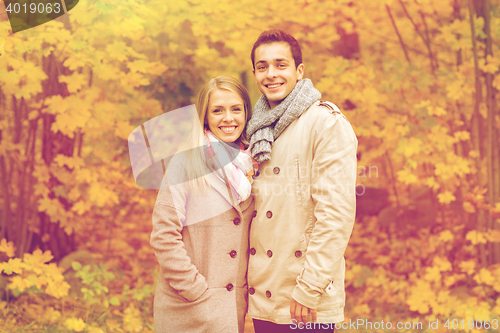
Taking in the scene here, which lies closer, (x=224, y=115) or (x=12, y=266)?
(x=224, y=115)

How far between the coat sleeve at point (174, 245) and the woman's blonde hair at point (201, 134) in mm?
99

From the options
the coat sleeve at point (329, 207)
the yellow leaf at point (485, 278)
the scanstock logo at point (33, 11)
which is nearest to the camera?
the coat sleeve at point (329, 207)

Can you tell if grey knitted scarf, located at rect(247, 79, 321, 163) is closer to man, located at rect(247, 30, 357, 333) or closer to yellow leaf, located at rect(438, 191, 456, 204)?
man, located at rect(247, 30, 357, 333)

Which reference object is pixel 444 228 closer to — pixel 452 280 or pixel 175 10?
pixel 452 280

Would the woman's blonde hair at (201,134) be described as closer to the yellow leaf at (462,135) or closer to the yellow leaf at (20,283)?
the yellow leaf at (20,283)

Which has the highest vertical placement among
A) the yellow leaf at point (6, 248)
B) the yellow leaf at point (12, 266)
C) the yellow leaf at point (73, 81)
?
the yellow leaf at point (73, 81)

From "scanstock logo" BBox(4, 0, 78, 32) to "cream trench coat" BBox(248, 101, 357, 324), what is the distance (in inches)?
99.4

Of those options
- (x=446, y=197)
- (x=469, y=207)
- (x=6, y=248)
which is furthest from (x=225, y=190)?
(x=469, y=207)

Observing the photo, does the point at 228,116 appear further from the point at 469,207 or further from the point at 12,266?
the point at 469,207

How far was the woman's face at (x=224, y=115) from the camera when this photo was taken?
2152 mm

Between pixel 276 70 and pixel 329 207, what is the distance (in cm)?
76

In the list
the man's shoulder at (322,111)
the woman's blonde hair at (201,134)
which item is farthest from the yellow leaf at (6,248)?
the man's shoulder at (322,111)

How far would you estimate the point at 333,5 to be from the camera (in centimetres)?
404

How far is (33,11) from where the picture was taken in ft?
11.1
